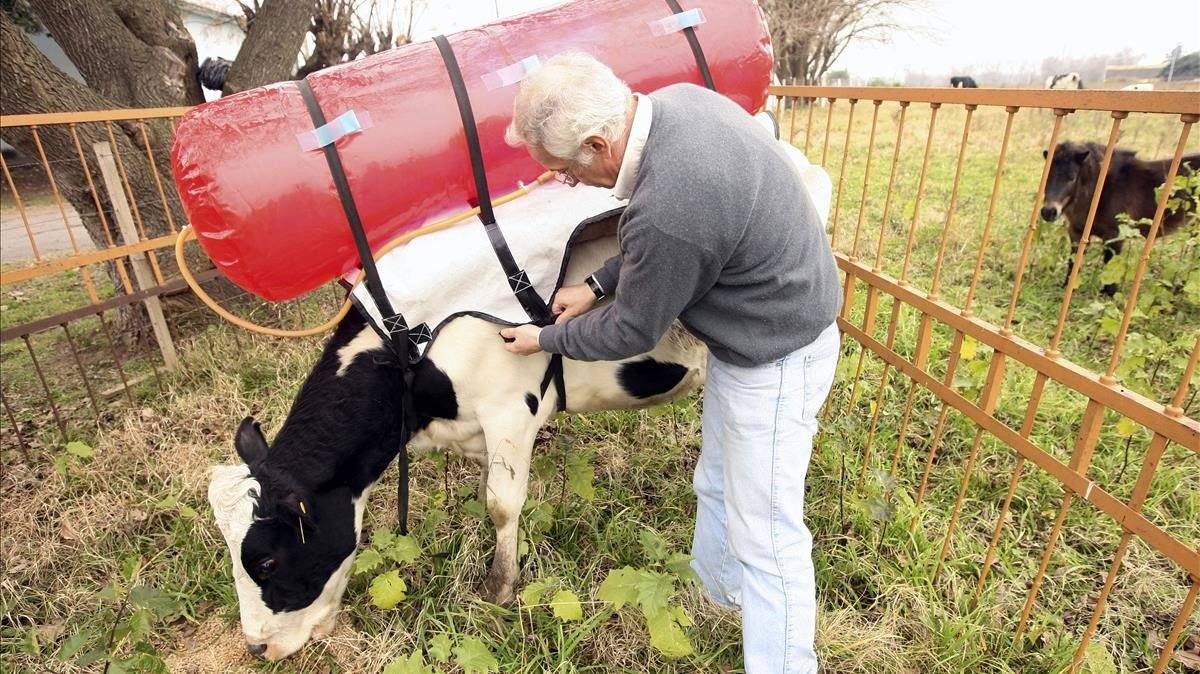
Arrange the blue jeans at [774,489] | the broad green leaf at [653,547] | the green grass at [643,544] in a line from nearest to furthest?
the blue jeans at [774,489] < the broad green leaf at [653,547] < the green grass at [643,544]

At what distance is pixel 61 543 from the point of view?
3.15 m

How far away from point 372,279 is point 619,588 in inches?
50.1

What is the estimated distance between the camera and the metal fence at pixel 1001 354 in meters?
1.69

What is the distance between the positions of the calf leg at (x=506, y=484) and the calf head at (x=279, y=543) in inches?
19.6

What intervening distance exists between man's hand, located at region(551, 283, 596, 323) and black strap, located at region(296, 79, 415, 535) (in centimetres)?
51

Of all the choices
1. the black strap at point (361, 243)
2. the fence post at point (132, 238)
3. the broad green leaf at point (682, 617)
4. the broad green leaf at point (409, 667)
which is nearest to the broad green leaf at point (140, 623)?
the broad green leaf at point (409, 667)

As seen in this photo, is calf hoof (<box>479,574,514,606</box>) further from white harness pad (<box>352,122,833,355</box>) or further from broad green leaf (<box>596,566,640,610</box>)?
white harness pad (<box>352,122,833,355</box>)

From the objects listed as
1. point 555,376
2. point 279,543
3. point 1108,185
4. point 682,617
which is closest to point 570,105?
point 555,376

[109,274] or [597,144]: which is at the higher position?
[597,144]

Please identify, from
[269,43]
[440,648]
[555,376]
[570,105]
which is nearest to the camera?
[570,105]

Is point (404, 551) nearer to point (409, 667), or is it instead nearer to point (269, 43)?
point (409, 667)

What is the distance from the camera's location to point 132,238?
4.57 m

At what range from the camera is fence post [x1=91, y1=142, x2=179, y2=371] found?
14.5ft

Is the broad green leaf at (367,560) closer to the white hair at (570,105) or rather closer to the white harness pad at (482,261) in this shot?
the white harness pad at (482,261)
